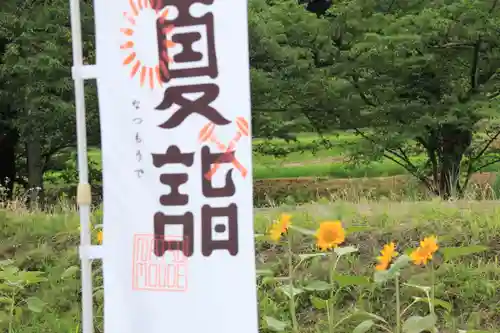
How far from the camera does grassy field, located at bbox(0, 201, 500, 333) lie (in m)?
3.02

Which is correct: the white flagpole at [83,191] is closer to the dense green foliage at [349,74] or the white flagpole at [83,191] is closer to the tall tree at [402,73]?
the dense green foliage at [349,74]

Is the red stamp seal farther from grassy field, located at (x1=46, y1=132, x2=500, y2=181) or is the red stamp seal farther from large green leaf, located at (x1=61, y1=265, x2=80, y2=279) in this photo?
grassy field, located at (x1=46, y1=132, x2=500, y2=181)

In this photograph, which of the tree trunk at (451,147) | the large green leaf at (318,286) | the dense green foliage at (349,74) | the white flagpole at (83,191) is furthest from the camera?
the tree trunk at (451,147)

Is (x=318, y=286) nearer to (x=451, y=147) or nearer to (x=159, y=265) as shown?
(x=159, y=265)

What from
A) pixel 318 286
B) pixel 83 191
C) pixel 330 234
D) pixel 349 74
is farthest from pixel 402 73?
pixel 83 191

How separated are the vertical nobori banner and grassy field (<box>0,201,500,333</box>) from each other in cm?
58

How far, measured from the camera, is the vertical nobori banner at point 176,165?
2176 millimetres

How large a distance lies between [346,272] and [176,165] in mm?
1395

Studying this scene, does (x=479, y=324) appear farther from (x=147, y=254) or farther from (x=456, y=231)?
(x=147, y=254)

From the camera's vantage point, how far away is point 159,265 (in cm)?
228

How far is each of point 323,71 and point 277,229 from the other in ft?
24.9

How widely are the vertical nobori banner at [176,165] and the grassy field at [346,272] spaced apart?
1.91 ft

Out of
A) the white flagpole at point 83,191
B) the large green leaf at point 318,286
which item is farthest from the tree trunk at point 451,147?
the white flagpole at point 83,191

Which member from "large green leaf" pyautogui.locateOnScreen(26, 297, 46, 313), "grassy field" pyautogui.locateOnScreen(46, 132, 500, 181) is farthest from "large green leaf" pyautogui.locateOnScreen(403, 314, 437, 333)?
"grassy field" pyautogui.locateOnScreen(46, 132, 500, 181)
